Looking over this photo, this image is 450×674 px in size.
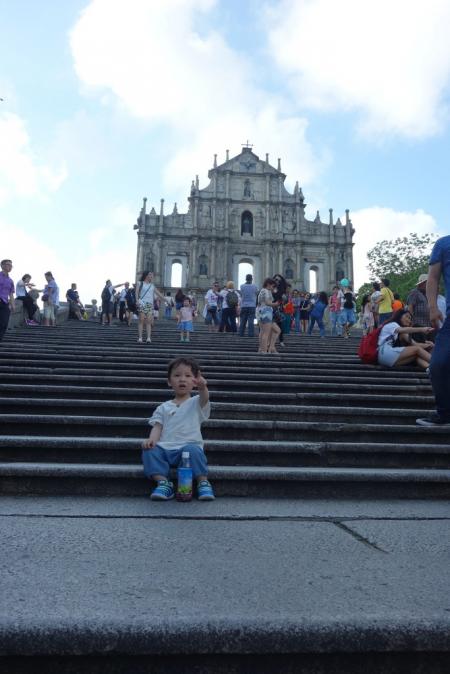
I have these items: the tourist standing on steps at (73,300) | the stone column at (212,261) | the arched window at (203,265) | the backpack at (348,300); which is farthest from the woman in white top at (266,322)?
the arched window at (203,265)

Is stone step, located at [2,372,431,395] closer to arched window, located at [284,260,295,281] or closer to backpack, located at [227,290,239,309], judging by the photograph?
backpack, located at [227,290,239,309]

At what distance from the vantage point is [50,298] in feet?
48.2

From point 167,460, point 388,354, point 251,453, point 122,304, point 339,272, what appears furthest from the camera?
point 339,272

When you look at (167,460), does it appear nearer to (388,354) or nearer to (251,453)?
(251,453)

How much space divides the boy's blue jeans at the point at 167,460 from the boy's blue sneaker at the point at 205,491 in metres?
0.07

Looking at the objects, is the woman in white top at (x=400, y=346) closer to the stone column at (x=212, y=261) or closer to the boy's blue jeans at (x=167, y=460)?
the boy's blue jeans at (x=167, y=460)

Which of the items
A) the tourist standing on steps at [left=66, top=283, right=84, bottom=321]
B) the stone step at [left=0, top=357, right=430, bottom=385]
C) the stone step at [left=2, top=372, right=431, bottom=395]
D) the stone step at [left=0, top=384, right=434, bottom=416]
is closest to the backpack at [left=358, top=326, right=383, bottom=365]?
the stone step at [left=0, top=357, right=430, bottom=385]

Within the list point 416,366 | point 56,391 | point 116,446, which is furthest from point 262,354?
point 116,446

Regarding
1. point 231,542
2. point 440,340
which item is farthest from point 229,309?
point 231,542

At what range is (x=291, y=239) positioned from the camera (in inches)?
1945

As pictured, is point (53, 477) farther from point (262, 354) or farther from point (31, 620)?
point (262, 354)

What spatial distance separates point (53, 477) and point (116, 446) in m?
0.63

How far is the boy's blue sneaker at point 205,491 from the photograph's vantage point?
346cm

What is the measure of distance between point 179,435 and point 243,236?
1848 inches
